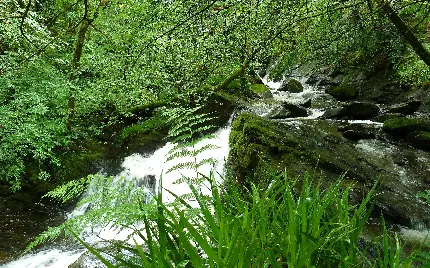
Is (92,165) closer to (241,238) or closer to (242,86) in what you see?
(242,86)

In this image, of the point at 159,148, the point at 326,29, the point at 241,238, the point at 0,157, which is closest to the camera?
the point at 241,238

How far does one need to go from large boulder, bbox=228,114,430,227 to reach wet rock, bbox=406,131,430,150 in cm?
30

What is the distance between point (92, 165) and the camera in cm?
830

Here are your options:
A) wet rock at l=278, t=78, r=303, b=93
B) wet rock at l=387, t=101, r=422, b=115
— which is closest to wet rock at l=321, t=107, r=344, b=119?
wet rock at l=387, t=101, r=422, b=115

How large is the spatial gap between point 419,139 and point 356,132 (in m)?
1.34

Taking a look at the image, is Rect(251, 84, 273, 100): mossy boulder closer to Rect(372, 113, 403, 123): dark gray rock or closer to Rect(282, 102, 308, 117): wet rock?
Rect(282, 102, 308, 117): wet rock

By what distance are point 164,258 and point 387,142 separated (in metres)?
8.39

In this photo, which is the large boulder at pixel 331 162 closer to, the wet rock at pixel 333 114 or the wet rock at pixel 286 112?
the wet rock at pixel 286 112

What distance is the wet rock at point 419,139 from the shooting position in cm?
780

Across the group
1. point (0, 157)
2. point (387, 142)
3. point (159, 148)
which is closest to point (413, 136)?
point (387, 142)

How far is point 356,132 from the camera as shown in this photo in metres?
8.45

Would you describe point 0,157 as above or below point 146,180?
above

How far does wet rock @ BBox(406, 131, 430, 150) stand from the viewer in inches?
307

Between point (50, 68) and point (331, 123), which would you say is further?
point (331, 123)
